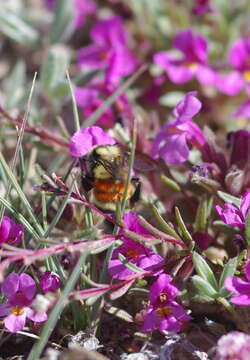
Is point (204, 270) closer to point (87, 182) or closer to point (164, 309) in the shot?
point (164, 309)

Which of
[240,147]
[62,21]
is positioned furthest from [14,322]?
[62,21]

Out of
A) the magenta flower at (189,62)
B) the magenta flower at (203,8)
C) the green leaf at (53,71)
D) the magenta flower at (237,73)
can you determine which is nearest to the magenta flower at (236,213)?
the magenta flower at (237,73)

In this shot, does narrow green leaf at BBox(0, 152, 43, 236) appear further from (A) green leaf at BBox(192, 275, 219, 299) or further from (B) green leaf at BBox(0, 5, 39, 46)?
(B) green leaf at BBox(0, 5, 39, 46)

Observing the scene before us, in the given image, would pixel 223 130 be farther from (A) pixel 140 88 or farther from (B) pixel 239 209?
(B) pixel 239 209

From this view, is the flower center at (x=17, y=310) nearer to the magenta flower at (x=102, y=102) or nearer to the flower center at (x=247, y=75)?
the magenta flower at (x=102, y=102)

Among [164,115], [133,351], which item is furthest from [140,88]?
[133,351]

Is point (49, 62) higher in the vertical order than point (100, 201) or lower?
higher
